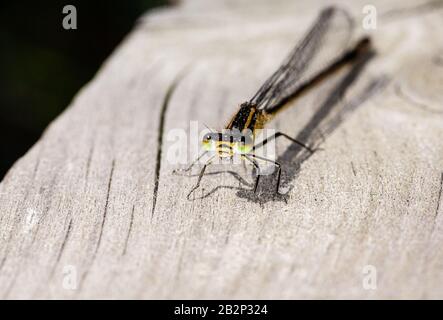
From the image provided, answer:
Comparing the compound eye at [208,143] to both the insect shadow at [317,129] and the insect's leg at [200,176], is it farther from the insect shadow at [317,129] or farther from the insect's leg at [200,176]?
the insect shadow at [317,129]

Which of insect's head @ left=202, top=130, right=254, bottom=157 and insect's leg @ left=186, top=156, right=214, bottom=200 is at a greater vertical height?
insect's head @ left=202, top=130, right=254, bottom=157

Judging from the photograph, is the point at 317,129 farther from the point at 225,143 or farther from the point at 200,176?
the point at 200,176

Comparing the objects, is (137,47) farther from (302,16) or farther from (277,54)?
(302,16)

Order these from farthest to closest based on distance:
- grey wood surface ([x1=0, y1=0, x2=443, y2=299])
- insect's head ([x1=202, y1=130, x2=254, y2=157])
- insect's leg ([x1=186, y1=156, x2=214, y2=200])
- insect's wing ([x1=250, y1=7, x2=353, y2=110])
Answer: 1. insect's wing ([x1=250, y1=7, x2=353, y2=110])
2. insect's head ([x1=202, y1=130, x2=254, y2=157])
3. insect's leg ([x1=186, y1=156, x2=214, y2=200])
4. grey wood surface ([x1=0, y1=0, x2=443, y2=299])

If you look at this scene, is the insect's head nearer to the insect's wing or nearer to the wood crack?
the wood crack

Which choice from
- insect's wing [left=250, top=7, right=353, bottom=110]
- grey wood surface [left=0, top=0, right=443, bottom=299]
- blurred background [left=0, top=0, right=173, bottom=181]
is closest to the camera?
grey wood surface [left=0, top=0, right=443, bottom=299]

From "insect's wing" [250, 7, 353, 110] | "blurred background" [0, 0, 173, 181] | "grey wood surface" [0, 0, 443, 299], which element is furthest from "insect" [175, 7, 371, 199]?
"blurred background" [0, 0, 173, 181]

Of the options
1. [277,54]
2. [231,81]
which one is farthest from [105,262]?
[277,54]

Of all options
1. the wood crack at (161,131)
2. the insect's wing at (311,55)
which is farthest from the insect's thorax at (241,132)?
the wood crack at (161,131)

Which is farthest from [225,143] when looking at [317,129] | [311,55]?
[311,55]
